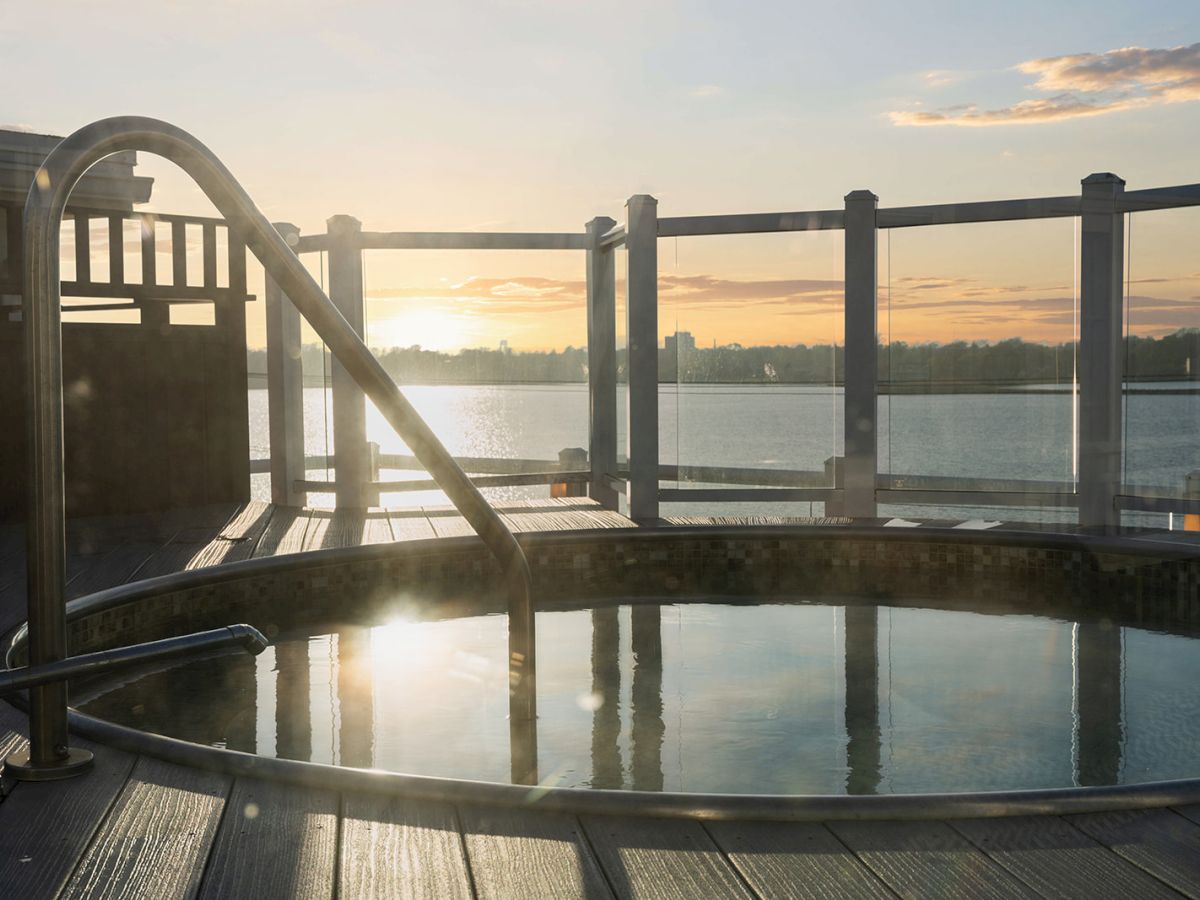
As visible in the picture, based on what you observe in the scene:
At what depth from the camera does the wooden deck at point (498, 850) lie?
5.91ft

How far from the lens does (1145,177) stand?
271 inches

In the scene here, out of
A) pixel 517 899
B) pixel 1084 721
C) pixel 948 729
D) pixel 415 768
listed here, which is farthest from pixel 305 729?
pixel 1084 721

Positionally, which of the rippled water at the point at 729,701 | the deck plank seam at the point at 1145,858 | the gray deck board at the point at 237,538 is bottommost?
the rippled water at the point at 729,701

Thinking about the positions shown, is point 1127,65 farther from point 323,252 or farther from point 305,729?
point 305,729

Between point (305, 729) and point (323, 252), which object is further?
point (323, 252)

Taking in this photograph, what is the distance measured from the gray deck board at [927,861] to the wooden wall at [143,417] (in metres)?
6.80

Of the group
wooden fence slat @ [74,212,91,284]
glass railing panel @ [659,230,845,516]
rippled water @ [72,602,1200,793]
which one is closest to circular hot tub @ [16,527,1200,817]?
rippled water @ [72,602,1200,793]

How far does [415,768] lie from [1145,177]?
573 centimetres

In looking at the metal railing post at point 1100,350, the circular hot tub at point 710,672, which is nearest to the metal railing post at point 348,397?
the circular hot tub at point 710,672

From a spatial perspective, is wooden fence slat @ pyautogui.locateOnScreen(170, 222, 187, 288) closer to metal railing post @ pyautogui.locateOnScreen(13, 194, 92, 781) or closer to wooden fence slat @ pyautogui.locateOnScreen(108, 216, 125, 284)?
wooden fence slat @ pyautogui.locateOnScreen(108, 216, 125, 284)

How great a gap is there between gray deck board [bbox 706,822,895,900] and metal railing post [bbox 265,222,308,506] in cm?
697

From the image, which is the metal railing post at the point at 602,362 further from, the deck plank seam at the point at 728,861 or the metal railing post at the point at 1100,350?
the deck plank seam at the point at 728,861

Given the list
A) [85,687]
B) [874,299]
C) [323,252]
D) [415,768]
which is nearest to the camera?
[415,768]

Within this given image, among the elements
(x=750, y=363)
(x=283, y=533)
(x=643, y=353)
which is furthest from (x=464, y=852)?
(x=750, y=363)
